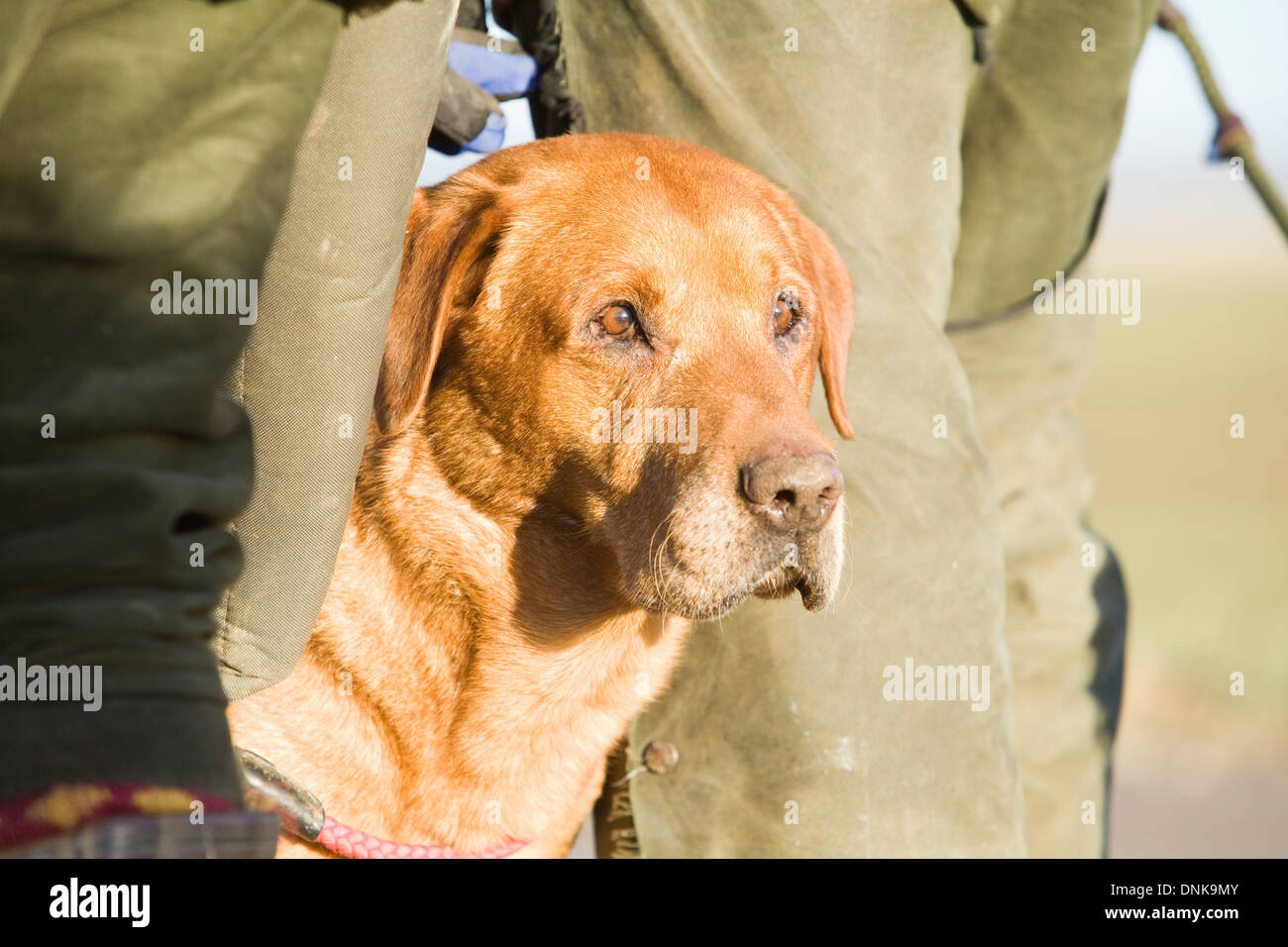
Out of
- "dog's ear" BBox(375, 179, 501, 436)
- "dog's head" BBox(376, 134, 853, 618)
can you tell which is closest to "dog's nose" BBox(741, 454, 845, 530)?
"dog's head" BBox(376, 134, 853, 618)

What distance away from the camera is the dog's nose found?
2406 mm

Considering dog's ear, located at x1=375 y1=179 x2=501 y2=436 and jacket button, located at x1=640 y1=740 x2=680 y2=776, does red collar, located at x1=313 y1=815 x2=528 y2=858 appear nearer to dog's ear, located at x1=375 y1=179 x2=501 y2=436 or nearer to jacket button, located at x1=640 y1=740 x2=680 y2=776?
jacket button, located at x1=640 y1=740 x2=680 y2=776

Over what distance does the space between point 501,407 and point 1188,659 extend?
6547 millimetres

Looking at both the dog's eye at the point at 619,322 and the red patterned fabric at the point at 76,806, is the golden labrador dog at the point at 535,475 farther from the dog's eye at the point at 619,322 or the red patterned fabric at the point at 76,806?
the red patterned fabric at the point at 76,806

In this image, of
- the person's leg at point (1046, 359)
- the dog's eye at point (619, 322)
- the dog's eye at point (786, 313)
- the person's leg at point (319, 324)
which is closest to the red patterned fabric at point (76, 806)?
the person's leg at point (319, 324)

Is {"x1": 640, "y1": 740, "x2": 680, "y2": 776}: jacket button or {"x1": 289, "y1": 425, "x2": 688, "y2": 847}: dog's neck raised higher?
{"x1": 289, "y1": 425, "x2": 688, "y2": 847}: dog's neck

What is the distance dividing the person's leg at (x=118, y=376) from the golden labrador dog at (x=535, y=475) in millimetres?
1282

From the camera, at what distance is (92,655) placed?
125 cm

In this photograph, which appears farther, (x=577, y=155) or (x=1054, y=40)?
(x=1054, y=40)

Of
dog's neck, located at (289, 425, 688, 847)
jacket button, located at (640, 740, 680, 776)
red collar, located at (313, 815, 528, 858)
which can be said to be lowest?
jacket button, located at (640, 740, 680, 776)

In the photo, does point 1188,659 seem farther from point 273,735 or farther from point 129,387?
point 129,387

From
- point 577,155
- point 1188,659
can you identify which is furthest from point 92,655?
point 1188,659

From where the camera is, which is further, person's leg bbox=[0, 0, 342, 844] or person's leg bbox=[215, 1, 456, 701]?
person's leg bbox=[215, 1, 456, 701]

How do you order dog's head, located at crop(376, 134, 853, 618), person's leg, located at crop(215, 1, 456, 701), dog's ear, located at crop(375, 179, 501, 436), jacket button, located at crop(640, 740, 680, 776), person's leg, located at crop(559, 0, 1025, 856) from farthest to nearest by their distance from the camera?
jacket button, located at crop(640, 740, 680, 776), person's leg, located at crop(559, 0, 1025, 856), dog's ear, located at crop(375, 179, 501, 436), dog's head, located at crop(376, 134, 853, 618), person's leg, located at crop(215, 1, 456, 701)
